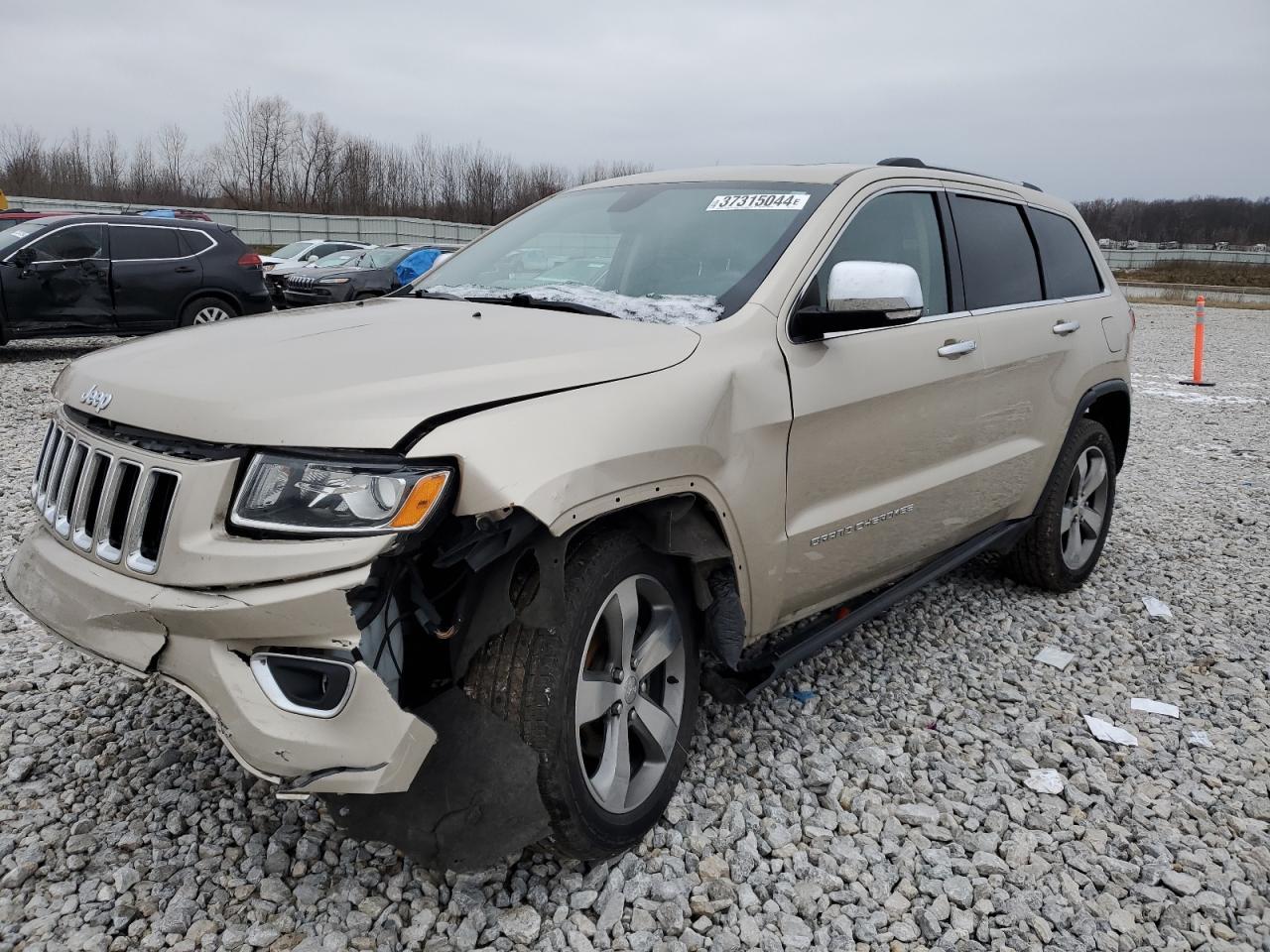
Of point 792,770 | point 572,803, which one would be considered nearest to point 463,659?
point 572,803

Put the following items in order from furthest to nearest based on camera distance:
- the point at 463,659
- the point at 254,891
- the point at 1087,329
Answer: the point at 1087,329
the point at 254,891
the point at 463,659

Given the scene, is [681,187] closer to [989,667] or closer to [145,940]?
[989,667]

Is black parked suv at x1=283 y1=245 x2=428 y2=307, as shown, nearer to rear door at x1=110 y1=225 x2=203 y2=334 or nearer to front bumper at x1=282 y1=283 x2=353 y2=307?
front bumper at x1=282 y1=283 x2=353 y2=307

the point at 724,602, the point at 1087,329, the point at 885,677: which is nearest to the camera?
the point at 724,602

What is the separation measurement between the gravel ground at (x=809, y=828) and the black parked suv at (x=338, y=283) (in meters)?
12.7

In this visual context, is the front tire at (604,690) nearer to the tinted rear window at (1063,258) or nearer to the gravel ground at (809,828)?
the gravel ground at (809,828)

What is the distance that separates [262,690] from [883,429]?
2.06 m

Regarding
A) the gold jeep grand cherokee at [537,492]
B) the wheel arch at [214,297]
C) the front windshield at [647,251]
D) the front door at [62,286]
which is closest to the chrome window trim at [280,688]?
the gold jeep grand cherokee at [537,492]

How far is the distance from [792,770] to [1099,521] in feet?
8.66

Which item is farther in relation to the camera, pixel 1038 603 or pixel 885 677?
pixel 1038 603

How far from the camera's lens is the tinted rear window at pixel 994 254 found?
382 centimetres

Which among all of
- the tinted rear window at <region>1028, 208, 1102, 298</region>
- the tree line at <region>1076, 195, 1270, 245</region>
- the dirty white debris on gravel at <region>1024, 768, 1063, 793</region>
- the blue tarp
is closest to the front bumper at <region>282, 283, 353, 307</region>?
the blue tarp

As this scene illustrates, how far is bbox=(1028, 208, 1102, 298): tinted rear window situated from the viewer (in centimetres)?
439

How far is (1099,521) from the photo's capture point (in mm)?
4879
